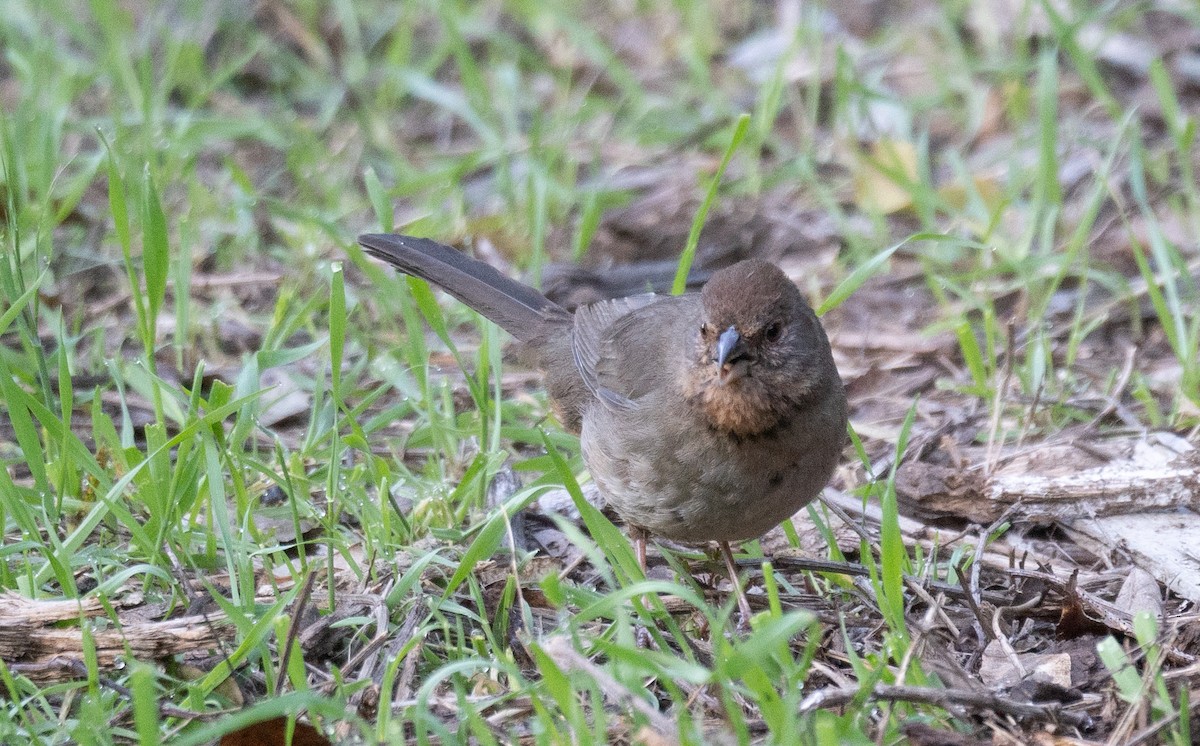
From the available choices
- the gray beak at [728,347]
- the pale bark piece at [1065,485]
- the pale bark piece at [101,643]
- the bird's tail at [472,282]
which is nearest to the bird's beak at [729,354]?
the gray beak at [728,347]

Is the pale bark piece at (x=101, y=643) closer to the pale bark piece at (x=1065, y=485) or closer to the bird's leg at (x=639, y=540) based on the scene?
the bird's leg at (x=639, y=540)

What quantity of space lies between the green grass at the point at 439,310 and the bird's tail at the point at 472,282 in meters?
0.11

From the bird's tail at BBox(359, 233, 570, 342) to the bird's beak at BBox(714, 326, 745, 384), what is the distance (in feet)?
3.91

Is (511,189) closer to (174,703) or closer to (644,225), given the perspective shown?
(644,225)

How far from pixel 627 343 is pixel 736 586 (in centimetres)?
91

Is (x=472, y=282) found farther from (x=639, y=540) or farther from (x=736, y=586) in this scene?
(x=736, y=586)

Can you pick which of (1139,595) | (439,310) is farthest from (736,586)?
(439,310)

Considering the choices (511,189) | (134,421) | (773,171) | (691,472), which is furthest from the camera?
(773,171)

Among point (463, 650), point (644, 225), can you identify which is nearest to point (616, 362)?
point (463, 650)

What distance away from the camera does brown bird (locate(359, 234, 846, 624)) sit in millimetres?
3791

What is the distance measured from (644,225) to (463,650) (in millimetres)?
3152

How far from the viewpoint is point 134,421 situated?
4773 mm

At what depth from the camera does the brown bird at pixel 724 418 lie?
3791 millimetres

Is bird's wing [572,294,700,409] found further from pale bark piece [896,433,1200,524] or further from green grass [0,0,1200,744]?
pale bark piece [896,433,1200,524]
